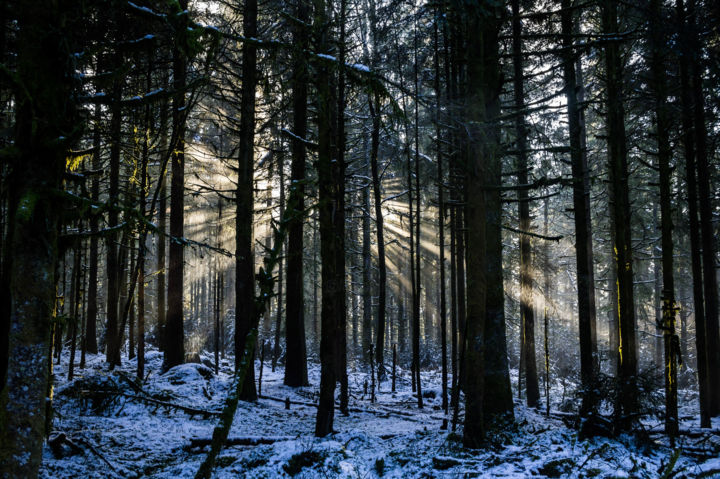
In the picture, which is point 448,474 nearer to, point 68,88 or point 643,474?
point 643,474

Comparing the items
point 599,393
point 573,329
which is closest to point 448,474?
point 599,393

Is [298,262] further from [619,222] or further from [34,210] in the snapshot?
[34,210]

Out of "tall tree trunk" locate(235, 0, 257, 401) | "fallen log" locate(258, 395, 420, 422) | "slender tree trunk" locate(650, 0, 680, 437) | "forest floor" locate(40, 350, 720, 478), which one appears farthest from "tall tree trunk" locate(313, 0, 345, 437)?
"slender tree trunk" locate(650, 0, 680, 437)

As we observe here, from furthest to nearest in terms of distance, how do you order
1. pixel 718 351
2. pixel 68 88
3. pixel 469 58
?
pixel 718 351
pixel 469 58
pixel 68 88

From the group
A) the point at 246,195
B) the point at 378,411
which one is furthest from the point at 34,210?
the point at 378,411

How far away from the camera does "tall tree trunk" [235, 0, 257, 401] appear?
1006 centimetres

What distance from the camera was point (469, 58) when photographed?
714cm

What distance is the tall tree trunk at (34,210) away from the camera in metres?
3.80

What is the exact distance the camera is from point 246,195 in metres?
10.1

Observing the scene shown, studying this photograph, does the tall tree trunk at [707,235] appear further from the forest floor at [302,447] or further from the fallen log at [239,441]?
the fallen log at [239,441]

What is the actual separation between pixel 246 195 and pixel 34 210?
20.6 feet

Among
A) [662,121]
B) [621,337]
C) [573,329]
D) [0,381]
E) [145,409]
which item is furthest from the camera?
[573,329]

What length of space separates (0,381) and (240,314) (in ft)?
A: 22.0

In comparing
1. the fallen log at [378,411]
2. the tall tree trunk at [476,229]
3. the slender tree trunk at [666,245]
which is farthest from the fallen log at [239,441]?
the slender tree trunk at [666,245]
